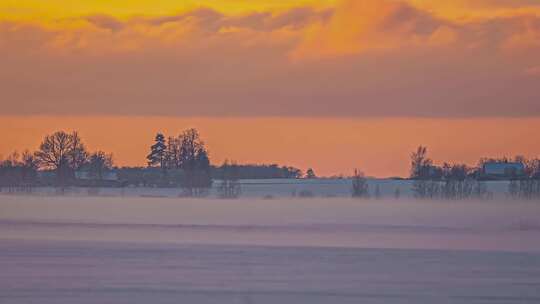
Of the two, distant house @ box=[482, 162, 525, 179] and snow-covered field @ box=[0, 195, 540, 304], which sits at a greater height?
distant house @ box=[482, 162, 525, 179]

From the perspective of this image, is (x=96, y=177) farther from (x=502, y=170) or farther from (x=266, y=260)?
(x=266, y=260)

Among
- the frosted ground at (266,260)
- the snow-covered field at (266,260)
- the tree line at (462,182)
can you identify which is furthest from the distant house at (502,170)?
the snow-covered field at (266,260)

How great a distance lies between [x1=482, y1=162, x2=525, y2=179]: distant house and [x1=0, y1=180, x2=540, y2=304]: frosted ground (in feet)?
106

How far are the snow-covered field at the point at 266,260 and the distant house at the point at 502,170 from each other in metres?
32.3

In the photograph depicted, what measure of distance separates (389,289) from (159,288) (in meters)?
3.32

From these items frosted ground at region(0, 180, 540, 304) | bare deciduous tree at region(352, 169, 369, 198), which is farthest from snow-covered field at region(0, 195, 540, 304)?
bare deciduous tree at region(352, 169, 369, 198)

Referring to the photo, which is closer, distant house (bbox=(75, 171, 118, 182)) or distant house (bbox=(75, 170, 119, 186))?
distant house (bbox=(75, 170, 119, 186))

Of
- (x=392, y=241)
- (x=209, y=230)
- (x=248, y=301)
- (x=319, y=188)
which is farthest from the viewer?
(x=319, y=188)

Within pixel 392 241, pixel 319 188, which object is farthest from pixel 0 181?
pixel 392 241

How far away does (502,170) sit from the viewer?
228 feet

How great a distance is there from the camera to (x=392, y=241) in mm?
24062

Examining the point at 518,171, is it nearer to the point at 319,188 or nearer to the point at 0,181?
the point at 319,188

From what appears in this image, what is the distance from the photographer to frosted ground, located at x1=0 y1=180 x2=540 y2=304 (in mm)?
14234

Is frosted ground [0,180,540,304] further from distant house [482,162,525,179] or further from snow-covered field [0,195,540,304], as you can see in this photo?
distant house [482,162,525,179]
